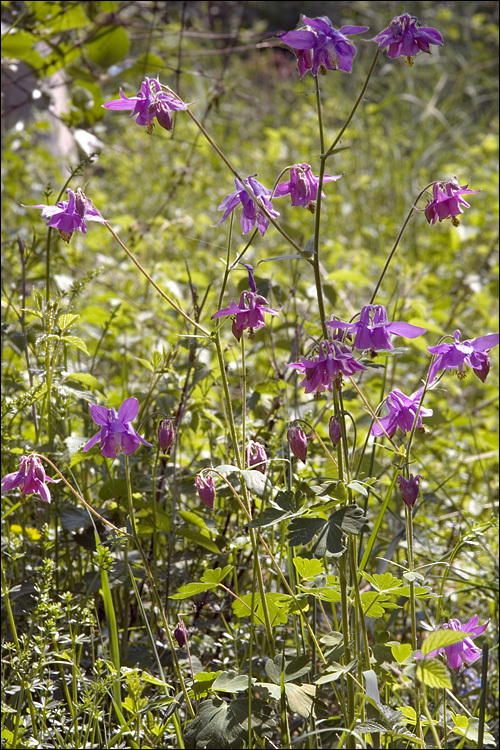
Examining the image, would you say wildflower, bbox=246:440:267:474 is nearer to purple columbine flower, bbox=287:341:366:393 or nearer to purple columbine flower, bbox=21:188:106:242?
purple columbine flower, bbox=287:341:366:393

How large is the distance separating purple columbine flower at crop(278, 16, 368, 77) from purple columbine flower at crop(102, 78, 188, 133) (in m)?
0.19

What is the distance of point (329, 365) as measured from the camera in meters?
0.98

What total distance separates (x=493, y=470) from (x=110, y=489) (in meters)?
1.41

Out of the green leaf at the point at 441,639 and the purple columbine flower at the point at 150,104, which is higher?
the purple columbine flower at the point at 150,104

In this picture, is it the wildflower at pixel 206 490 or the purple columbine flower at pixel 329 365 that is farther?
the wildflower at pixel 206 490

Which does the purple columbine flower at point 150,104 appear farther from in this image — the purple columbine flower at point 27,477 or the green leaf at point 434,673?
the green leaf at point 434,673

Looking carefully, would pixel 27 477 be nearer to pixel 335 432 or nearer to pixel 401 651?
pixel 335 432

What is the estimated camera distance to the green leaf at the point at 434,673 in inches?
37.6

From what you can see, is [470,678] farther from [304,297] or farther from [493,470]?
[304,297]

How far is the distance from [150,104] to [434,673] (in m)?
0.86

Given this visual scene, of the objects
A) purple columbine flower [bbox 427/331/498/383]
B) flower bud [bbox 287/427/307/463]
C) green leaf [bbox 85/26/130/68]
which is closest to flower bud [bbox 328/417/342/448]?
flower bud [bbox 287/427/307/463]

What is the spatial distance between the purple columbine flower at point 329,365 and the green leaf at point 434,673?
373 mm

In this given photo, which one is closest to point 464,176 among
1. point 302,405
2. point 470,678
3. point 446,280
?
point 446,280

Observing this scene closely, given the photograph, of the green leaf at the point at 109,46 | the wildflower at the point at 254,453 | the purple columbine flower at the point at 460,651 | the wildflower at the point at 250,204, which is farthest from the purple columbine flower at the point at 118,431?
the green leaf at the point at 109,46
